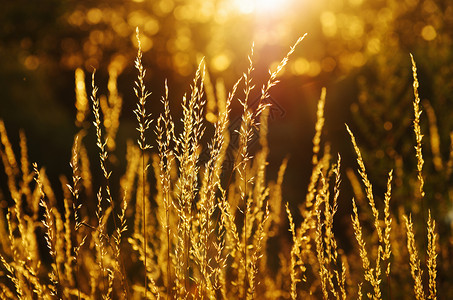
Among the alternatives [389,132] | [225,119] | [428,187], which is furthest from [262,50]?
[225,119]

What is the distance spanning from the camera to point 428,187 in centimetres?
373

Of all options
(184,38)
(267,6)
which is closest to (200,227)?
(267,6)

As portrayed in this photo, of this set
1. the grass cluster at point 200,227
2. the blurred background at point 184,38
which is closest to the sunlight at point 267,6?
the blurred background at point 184,38

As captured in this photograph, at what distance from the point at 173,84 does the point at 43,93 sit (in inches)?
210

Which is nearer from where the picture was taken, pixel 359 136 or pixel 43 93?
pixel 359 136

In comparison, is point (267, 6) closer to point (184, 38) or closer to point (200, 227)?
point (184, 38)

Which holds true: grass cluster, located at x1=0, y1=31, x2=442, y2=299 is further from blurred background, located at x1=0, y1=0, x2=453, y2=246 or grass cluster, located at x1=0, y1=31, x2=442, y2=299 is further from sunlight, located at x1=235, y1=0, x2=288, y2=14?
sunlight, located at x1=235, y1=0, x2=288, y2=14

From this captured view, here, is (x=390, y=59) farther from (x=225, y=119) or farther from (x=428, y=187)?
(x=225, y=119)

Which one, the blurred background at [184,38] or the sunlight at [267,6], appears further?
the sunlight at [267,6]

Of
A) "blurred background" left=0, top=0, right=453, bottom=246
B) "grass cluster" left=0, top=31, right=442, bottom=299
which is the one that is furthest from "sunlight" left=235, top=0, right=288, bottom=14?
"grass cluster" left=0, top=31, right=442, bottom=299

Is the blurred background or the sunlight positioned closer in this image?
the blurred background

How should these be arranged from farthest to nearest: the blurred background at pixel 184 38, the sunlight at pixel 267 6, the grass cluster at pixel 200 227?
the sunlight at pixel 267 6, the blurred background at pixel 184 38, the grass cluster at pixel 200 227

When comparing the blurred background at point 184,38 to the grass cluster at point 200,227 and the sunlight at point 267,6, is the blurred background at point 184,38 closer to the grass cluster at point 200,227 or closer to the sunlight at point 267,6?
the sunlight at point 267,6

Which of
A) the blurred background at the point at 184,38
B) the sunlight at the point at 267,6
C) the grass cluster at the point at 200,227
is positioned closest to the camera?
the grass cluster at the point at 200,227
